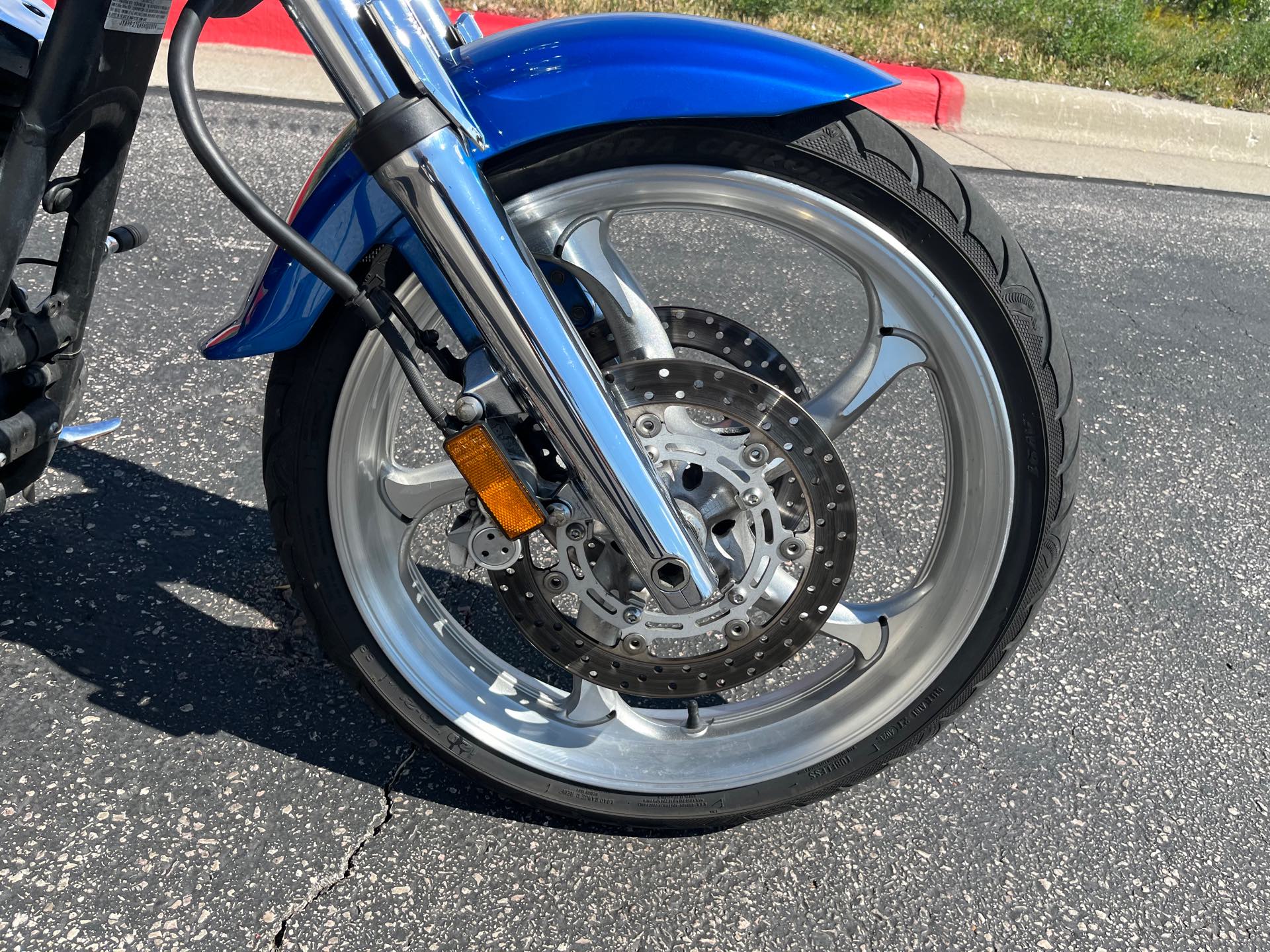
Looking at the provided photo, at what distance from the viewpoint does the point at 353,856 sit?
1607 millimetres

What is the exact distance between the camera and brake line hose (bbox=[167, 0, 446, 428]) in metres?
1.16

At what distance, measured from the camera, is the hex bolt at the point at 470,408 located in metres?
1.35

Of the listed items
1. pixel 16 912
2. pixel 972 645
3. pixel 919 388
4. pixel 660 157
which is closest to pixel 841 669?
pixel 972 645

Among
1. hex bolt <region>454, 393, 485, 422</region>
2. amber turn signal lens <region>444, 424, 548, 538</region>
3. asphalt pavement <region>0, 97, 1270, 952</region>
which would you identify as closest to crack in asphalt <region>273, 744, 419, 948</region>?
asphalt pavement <region>0, 97, 1270, 952</region>

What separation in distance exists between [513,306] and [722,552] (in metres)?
0.44

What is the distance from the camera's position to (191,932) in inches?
58.4

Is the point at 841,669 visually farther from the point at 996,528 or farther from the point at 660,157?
the point at 660,157

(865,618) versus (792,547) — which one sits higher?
(792,547)

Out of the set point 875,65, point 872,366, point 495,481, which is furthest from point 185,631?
point 875,65

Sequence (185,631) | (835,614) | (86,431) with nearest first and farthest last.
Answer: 1. (835,614)
2. (185,631)
3. (86,431)

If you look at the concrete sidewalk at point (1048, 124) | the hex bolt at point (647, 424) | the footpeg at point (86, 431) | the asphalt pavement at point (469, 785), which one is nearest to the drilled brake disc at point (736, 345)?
the hex bolt at point (647, 424)

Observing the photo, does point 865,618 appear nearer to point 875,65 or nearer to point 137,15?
point 137,15

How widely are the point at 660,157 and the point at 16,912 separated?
1268 millimetres

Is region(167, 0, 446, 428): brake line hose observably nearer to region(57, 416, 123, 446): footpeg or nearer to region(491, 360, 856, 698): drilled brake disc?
region(491, 360, 856, 698): drilled brake disc
